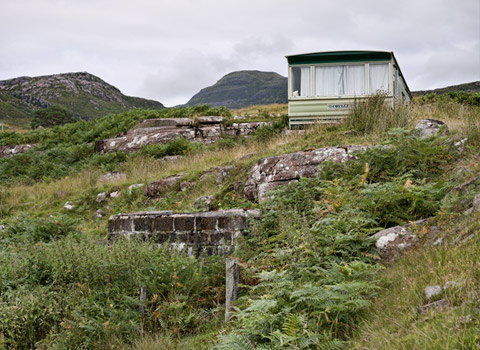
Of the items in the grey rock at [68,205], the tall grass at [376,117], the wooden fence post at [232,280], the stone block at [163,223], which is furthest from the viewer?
the grey rock at [68,205]

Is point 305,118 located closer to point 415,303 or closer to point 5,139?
point 415,303

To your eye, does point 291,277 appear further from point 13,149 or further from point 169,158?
point 13,149

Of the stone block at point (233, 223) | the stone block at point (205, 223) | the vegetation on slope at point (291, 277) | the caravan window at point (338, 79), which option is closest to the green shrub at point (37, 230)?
the vegetation on slope at point (291, 277)

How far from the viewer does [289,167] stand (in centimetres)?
845

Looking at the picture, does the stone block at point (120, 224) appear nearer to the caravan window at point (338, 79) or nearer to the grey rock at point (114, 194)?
the grey rock at point (114, 194)

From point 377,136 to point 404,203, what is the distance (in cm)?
426

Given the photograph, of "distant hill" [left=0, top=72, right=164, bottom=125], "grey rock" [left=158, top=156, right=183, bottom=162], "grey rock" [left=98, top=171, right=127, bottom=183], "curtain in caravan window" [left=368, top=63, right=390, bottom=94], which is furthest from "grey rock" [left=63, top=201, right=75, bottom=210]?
"distant hill" [left=0, top=72, right=164, bottom=125]

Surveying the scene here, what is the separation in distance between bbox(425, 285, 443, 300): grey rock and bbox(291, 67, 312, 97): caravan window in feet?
42.0

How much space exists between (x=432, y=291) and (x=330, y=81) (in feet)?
42.6

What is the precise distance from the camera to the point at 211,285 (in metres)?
5.80

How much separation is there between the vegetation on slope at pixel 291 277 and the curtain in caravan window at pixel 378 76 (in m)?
5.99

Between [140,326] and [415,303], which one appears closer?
[415,303]

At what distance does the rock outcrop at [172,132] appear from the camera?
17.1 metres

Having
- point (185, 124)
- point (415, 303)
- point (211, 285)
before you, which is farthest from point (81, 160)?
point (415, 303)
